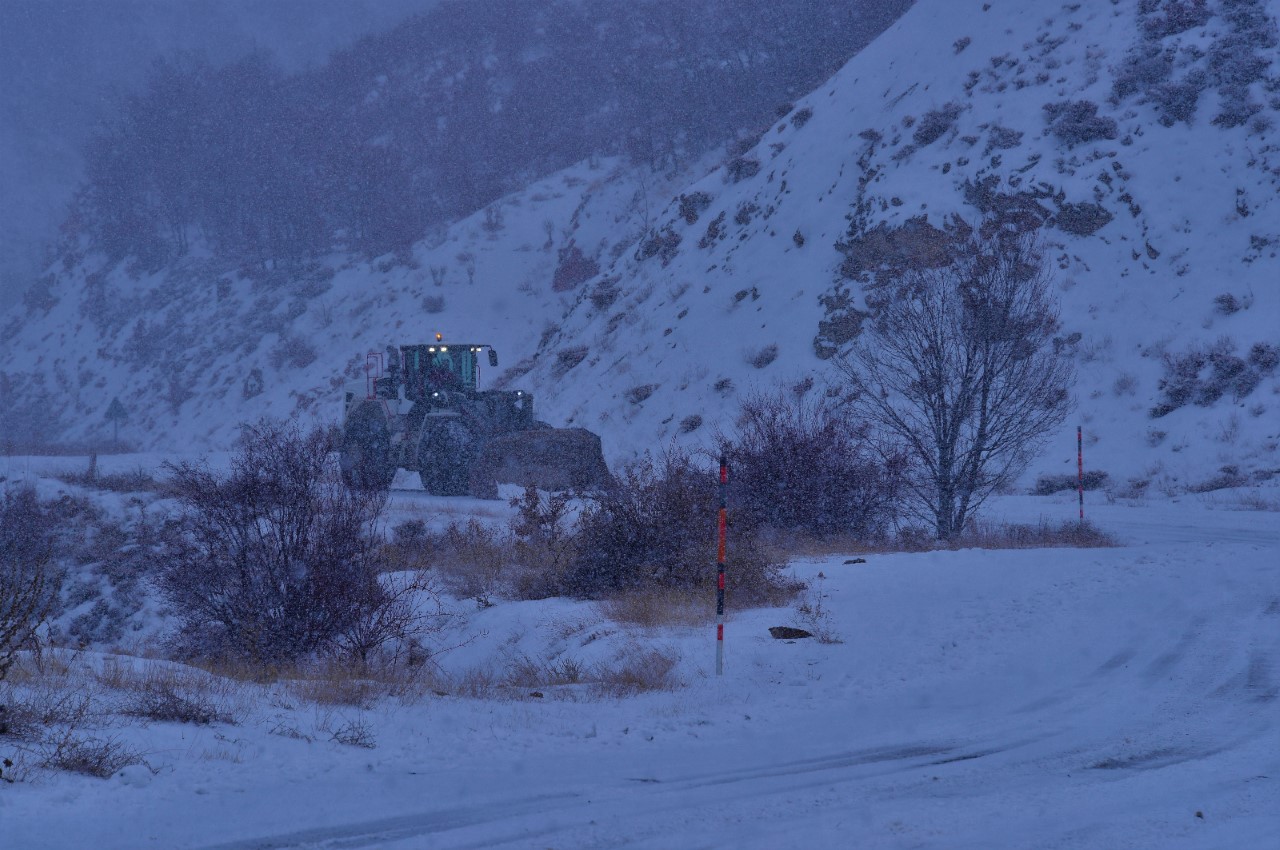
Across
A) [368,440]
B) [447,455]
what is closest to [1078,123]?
[447,455]

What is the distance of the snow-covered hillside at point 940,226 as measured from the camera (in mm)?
25344

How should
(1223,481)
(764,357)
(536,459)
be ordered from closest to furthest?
(1223,481) → (536,459) → (764,357)

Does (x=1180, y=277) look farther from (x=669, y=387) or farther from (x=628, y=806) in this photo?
(x=628, y=806)

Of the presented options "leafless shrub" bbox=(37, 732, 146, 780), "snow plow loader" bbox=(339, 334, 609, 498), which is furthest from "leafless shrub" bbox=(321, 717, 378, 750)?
"snow plow loader" bbox=(339, 334, 609, 498)

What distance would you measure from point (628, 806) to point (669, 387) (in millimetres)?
28893

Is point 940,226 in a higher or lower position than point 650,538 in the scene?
higher

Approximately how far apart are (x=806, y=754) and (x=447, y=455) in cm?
1814

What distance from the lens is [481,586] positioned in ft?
45.4

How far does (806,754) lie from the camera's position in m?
A: 5.47

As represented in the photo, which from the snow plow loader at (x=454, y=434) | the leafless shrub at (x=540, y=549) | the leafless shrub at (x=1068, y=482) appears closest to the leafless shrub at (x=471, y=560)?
the leafless shrub at (x=540, y=549)

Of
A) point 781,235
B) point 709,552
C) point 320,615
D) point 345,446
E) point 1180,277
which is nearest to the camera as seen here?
point 320,615

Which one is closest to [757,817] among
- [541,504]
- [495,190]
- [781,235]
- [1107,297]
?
[541,504]

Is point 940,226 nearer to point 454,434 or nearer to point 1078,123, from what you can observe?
point 1078,123

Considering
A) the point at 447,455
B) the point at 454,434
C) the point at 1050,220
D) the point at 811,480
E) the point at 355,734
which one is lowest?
the point at 355,734
